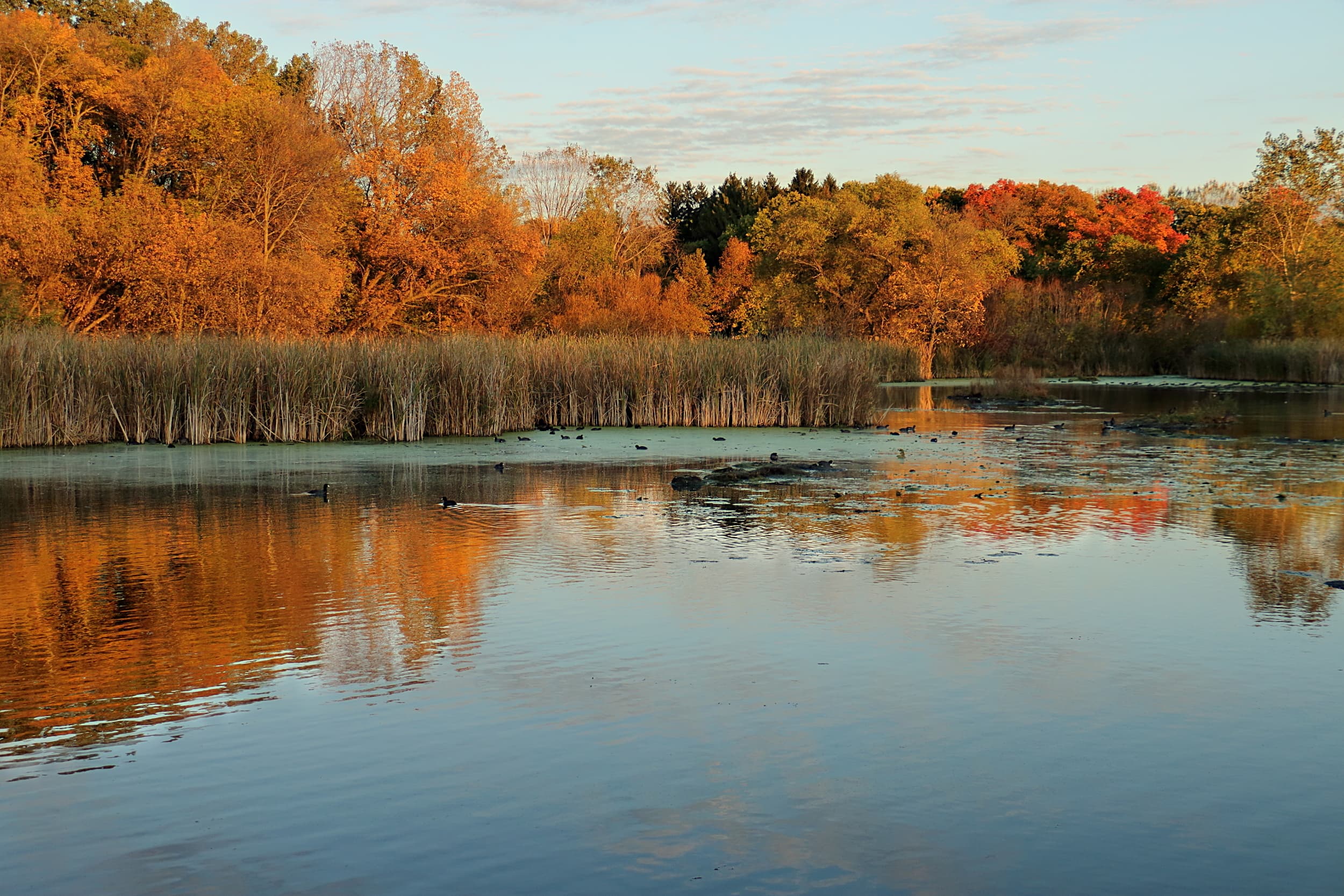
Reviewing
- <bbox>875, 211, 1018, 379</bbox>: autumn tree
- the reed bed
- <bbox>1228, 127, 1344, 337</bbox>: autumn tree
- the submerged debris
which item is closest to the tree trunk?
<bbox>875, 211, 1018, 379</bbox>: autumn tree

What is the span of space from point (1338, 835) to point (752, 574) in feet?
15.1

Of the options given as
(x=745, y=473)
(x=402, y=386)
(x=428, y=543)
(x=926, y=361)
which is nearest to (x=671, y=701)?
(x=428, y=543)

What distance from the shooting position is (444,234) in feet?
138

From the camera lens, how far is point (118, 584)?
7.75 metres

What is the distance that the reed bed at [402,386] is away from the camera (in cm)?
1827

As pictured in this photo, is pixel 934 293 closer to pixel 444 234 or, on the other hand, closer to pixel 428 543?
pixel 444 234

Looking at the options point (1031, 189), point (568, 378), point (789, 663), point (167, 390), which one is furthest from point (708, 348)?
point (1031, 189)

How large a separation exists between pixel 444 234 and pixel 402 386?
77.9ft

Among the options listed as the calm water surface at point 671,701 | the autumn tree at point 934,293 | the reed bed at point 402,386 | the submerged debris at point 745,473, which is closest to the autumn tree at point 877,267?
the autumn tree at point 934,293

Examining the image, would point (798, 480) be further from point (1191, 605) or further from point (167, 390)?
point (167, 390)

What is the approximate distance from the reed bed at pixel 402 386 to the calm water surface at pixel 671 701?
7.86 metres

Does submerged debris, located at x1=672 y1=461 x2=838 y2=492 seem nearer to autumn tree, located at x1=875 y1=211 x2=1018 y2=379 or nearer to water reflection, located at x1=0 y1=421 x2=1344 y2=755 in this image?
water reflection, located at x1=0 y1=421 x2=1344 y2=755

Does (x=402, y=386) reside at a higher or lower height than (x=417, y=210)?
lower

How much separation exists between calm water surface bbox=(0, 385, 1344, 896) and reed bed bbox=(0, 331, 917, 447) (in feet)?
25.8
